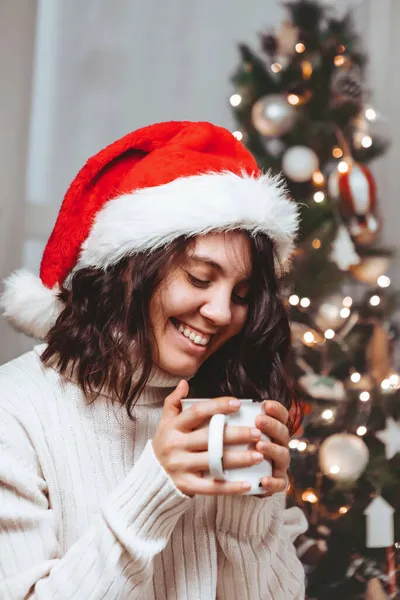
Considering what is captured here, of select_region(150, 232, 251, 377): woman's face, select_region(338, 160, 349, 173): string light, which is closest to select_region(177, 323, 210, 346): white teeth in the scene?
select_region(150, 232, 251, 377): woman's face

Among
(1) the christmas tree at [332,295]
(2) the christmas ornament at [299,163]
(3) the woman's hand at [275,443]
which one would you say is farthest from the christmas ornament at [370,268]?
(3) the woman's hand at [275,443]

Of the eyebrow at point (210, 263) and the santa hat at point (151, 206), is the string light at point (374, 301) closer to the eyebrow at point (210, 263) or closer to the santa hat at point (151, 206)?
the santa hat at point (151, 206)

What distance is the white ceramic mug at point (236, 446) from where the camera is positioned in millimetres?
804

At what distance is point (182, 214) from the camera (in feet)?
3.39

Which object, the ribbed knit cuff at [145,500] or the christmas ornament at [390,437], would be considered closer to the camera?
the ribbed knit cuff at [145,500]

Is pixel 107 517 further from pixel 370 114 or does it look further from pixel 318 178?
pixel 370 114

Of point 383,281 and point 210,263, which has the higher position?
point 210,263

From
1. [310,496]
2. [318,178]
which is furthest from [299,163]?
[310,496]

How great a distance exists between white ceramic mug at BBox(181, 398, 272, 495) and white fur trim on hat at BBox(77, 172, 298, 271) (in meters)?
0.28

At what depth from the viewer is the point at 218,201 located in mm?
1039

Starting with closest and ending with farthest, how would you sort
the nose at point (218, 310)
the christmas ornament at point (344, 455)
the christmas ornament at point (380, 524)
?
the nose at point (218, 310) < the christmas ornament at point (344, 455) < the christmas ornament at point (380, 524)

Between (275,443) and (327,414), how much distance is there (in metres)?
1.33

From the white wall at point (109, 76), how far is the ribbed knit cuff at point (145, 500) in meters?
1.09

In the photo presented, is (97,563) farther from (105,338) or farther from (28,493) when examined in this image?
(105,338)
